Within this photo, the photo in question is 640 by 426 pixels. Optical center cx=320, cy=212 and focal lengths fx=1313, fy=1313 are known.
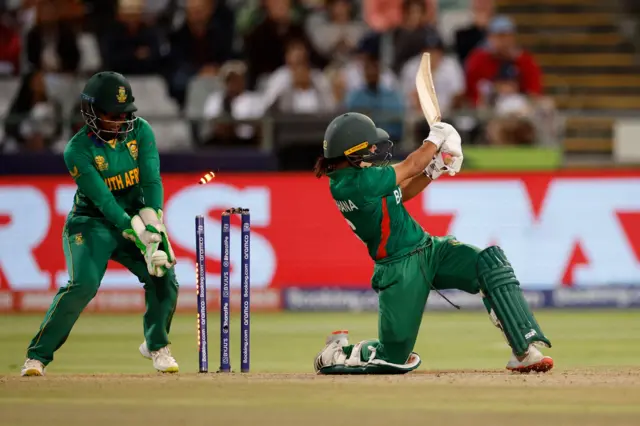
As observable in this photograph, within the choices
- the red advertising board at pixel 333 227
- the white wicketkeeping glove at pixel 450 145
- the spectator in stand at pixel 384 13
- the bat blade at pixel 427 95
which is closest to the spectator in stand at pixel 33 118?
the red advertising board at pixel 333 227

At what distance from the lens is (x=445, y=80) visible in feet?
60.3

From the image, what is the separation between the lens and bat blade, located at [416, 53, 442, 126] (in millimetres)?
9961

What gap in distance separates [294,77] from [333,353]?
330 inches

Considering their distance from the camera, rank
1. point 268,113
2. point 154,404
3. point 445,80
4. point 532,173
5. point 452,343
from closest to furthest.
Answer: point 154,404 < point 452,343 < point 532,173 < point 268,113 < point 445,80

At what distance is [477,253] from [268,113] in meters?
7.74

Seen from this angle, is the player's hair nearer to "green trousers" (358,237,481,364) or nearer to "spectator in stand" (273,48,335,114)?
"green trousers" (358,237,481,364)

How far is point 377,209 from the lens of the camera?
954 cm

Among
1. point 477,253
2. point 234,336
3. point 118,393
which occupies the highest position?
point 477,253

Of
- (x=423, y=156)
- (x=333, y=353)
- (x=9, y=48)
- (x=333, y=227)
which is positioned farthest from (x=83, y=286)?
(x=9, y=48)

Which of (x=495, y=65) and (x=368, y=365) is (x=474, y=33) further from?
(x=368, y=365)

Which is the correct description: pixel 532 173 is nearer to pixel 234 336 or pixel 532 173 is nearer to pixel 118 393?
pixel 234 336

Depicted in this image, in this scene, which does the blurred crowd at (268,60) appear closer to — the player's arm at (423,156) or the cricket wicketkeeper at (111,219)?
the cricket wicketkeeper at (111,219)

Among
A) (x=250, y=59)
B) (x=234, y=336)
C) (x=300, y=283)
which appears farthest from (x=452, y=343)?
(x=250, y=59)

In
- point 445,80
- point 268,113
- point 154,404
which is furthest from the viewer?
point 445,80
